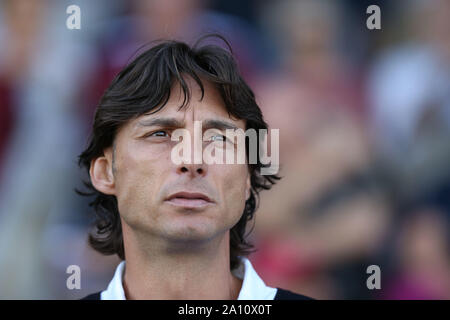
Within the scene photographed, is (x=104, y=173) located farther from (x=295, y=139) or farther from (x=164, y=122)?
(x=295, y=139)

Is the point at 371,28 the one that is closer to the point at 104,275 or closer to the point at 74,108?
the point at 74,108

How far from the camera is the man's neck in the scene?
3152 mm

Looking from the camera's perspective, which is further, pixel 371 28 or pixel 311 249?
pixel 371 28

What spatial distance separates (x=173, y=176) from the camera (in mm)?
3045

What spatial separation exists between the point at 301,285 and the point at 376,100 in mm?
1402

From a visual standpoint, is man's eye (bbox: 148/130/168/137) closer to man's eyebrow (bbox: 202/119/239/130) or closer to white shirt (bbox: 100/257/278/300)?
man's eyebrow (bbox: 202/119/239/130)

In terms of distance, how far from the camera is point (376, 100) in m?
4.70

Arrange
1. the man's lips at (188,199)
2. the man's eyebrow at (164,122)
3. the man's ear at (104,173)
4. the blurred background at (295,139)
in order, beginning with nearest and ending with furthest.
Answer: the man's lips at (188,199) < the man's eyebrow at (164,122) < the man's ear at (104,173) < the blurred background at (295,139)

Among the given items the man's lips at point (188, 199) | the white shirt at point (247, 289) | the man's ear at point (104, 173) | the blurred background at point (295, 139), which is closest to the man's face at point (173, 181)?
the man's lips at point (188, 199)

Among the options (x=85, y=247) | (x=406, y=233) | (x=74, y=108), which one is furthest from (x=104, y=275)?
(x=406, y=233)

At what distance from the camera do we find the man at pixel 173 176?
3043 mm

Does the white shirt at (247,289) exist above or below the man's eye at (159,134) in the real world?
below

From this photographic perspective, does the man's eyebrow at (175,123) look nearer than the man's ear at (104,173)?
Yes

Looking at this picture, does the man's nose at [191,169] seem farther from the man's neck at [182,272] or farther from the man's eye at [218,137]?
A: the man's neck at [182,272]
